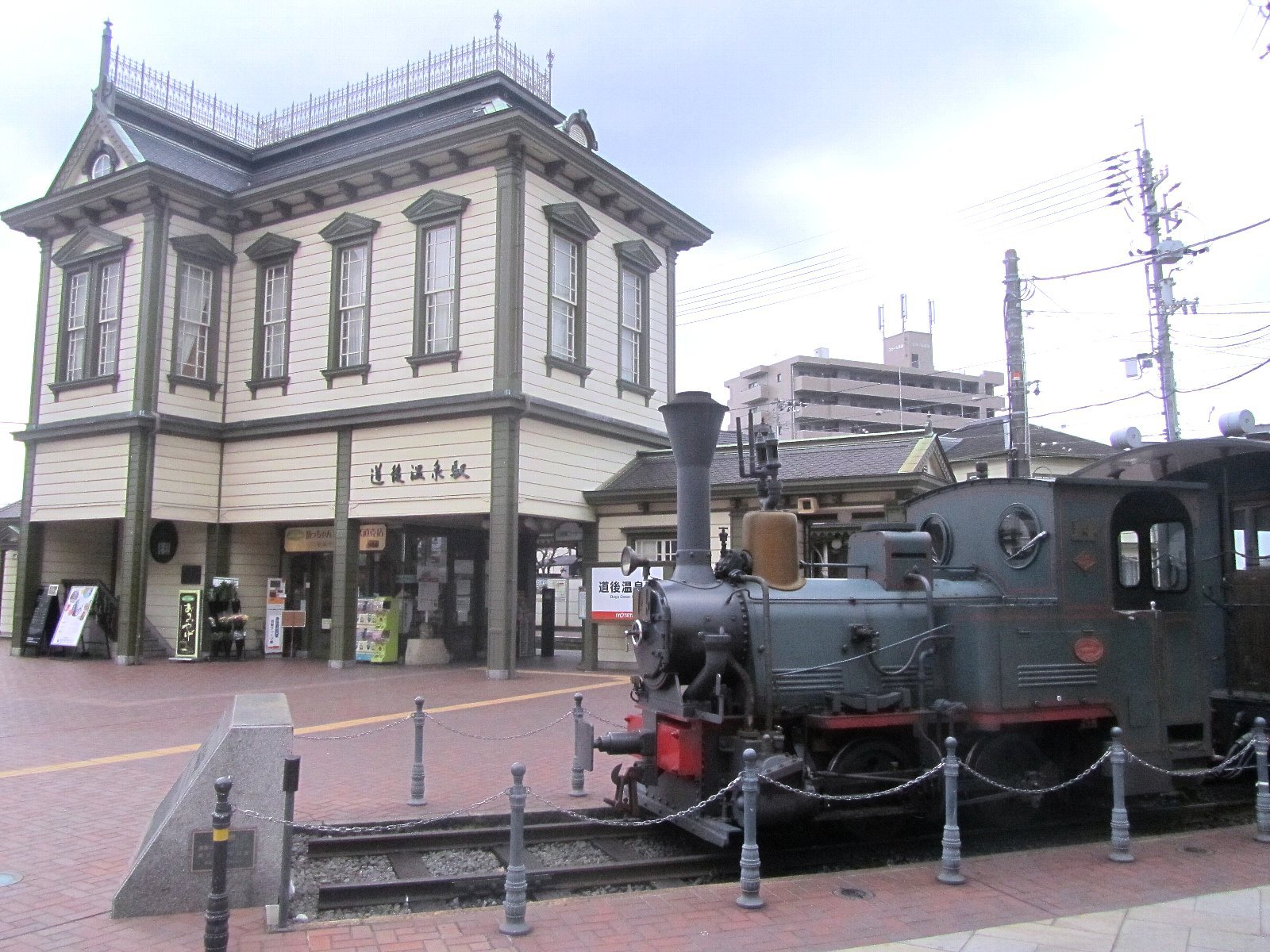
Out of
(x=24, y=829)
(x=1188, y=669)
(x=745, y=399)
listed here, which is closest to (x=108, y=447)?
(x=24, y=829)

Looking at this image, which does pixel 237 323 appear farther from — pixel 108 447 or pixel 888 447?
pixel 888 447

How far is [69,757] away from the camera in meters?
9.95

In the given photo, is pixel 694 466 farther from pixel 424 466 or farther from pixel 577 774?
pixel 424 466

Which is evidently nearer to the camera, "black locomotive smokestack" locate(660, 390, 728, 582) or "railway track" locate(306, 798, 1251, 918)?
"railway track" locate(306, 798, 1251, 918)

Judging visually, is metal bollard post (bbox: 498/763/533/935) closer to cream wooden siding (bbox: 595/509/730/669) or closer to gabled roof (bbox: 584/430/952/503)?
gabled roof (bbox: 584/430/952/503)

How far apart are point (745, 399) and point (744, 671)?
7609 cm

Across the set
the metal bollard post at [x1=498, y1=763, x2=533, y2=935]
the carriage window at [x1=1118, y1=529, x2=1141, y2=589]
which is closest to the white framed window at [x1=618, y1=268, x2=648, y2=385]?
the carriage window at [x1=1118, y1=529, x2=1141, y2=589]

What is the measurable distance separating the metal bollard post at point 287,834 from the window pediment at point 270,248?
1663cm

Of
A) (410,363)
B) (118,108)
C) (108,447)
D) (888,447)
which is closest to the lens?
(888,447)

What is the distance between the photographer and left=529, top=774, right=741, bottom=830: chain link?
20.4ft

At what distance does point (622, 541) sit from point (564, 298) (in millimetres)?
4718

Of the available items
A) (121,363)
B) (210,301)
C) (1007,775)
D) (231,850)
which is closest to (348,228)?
(210,301)

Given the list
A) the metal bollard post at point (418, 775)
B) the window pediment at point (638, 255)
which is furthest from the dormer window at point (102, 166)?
the metal bollard post at point (418, 775)

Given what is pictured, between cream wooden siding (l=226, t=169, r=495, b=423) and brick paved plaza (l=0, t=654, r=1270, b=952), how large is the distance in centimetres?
810
